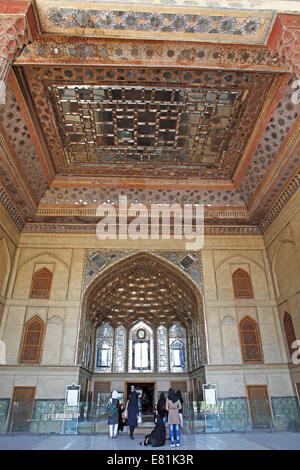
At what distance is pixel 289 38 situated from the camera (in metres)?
5.39

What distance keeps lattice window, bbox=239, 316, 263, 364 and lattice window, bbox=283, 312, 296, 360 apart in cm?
75

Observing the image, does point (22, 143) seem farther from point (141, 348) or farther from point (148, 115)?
point (141, 348)

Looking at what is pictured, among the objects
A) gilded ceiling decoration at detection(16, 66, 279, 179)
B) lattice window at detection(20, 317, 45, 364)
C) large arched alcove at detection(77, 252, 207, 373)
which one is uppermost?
gilded ceiling decoration at detection(16, 66, 279, 179)

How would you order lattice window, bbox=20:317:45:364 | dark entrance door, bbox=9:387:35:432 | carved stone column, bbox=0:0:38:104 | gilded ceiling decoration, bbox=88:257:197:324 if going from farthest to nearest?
gilded ceiling decoration, bbox=88:257:197:324 → lattice window, bbox=20:317:45:364 → dark entrance door, bbox=9:387:35:432 → carved stone column, bbox=0:0:38:104

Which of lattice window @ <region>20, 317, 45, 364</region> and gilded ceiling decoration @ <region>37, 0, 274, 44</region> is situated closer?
gilded ceiling decoration @ <region>37, 0, 274, 44</region>

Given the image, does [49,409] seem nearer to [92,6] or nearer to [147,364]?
[147,364]

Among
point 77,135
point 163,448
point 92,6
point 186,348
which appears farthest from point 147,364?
point 92,6

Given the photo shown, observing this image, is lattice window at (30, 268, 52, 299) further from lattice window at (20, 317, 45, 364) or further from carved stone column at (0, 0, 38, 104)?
carved stone column at (0, 0, 38, 104)

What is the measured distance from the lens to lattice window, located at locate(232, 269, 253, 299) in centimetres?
991

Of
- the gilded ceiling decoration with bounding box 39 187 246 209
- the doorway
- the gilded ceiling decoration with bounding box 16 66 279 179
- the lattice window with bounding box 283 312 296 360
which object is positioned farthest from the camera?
the doorway

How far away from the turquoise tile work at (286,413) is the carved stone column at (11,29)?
861cm

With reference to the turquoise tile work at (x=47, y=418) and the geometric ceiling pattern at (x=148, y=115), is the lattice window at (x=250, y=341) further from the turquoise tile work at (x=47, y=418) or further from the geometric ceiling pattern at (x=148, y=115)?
the turquoise tile work at (x=47, y=418)

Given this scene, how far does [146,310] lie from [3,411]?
18.6ft

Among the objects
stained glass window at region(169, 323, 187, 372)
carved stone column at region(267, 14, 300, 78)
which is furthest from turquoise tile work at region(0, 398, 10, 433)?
carved stone column at region(267, 14, 300, 78)
